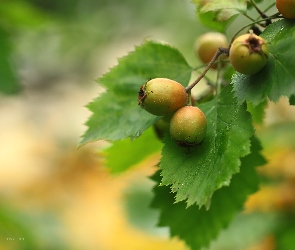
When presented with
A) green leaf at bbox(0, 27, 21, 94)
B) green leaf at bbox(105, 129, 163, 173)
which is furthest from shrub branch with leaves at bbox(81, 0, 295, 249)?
green leaf at bbox(0, 27, 21, 94)

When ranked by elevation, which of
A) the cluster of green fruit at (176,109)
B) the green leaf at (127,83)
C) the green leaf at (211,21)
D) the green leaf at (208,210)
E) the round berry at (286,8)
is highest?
the green leaf at (211,21)

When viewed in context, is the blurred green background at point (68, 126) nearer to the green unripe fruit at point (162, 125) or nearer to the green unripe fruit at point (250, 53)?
the green unripe fruit at point (162, 125)

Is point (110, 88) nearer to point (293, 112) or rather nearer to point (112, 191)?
point (293, 112)

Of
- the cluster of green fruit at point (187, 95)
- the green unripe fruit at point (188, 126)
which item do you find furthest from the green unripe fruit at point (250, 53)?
the green unripe fruit at point (188, 126)

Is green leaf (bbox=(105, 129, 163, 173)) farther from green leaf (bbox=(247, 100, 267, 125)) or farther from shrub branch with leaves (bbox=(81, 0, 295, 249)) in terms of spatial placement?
green leaf (bbox=(247, 100, 267, 125))

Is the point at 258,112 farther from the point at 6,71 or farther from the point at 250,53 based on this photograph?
the point at 6,71

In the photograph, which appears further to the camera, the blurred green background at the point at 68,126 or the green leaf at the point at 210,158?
the blurred green background at the point at 68,126
